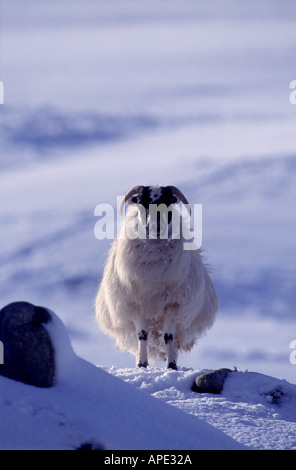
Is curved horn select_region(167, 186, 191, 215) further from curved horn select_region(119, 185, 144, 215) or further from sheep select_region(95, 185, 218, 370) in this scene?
curved horn select_region(119, 185, 144, 215)

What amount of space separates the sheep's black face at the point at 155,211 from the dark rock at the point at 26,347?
583 centimetres

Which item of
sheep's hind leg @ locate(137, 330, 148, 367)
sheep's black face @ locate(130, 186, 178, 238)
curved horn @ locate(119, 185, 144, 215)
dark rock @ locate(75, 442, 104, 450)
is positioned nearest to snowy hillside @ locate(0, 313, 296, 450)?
dark rock @ locate(75, 442, 104, 450)

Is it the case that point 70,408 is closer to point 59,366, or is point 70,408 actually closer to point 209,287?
point 59,366

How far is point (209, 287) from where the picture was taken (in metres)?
16.4

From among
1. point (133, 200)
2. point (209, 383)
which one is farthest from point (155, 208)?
point (209, 383)

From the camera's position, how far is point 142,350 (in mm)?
14555

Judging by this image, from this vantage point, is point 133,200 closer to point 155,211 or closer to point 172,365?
point 155,211

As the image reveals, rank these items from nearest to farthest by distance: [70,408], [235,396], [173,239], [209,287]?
[70,408] < [235,396] < [173,239] < [209,287]

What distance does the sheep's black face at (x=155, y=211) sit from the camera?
14086mm

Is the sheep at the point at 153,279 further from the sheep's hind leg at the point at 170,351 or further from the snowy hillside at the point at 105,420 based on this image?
the snowy hillside at the point at 105,420

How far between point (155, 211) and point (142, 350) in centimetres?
288

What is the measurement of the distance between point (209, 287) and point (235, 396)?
510 cm
